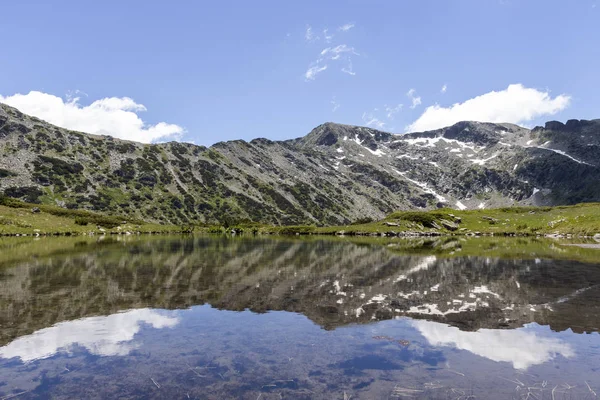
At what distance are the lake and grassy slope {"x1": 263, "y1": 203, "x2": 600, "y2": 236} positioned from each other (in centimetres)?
10922

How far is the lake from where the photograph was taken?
12.4m

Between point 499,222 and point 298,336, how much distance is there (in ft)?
520

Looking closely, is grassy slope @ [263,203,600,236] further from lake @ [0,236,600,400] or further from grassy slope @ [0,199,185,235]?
lake @ [0,236,600,400]

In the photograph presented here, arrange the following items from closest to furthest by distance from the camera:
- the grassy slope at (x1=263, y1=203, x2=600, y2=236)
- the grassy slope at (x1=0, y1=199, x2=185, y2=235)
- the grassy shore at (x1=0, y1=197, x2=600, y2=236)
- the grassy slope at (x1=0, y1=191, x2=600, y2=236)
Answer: the grassy slope at (x1=0, y1=199, x2=185, y2=235)
the grassy slope at (x1=0, y1=191, x2=600, y2=236)
the grassy shore at (x1=0, y1=197, x2=600, y2=236)
the grassy slope at (x1=263, y1=203, x2=600, y2=236)

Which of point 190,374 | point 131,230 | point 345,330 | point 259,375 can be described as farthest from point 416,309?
point 131,230

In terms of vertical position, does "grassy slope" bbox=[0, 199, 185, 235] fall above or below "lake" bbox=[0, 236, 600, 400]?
below

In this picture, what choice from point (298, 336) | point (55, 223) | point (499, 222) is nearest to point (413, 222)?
point (499, 222)

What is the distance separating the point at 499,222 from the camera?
154250mm

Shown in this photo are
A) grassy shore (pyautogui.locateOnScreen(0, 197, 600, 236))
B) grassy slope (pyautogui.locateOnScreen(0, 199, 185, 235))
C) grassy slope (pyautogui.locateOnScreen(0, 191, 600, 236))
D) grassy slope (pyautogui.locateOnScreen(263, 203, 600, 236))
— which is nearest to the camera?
grassy slope (pyautogui.locateOnScreen(0, 199, 185, 235))

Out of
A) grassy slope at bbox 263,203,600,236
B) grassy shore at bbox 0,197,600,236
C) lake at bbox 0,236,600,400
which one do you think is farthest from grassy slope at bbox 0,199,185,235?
lake at bbox 0,236,600,400

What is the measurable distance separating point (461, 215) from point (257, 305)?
159 m

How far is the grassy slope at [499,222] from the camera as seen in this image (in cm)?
13050

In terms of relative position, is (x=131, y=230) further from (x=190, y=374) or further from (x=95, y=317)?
(x=190, y=374)

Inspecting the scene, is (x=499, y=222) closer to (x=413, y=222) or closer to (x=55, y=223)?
(x=413, y=222)
